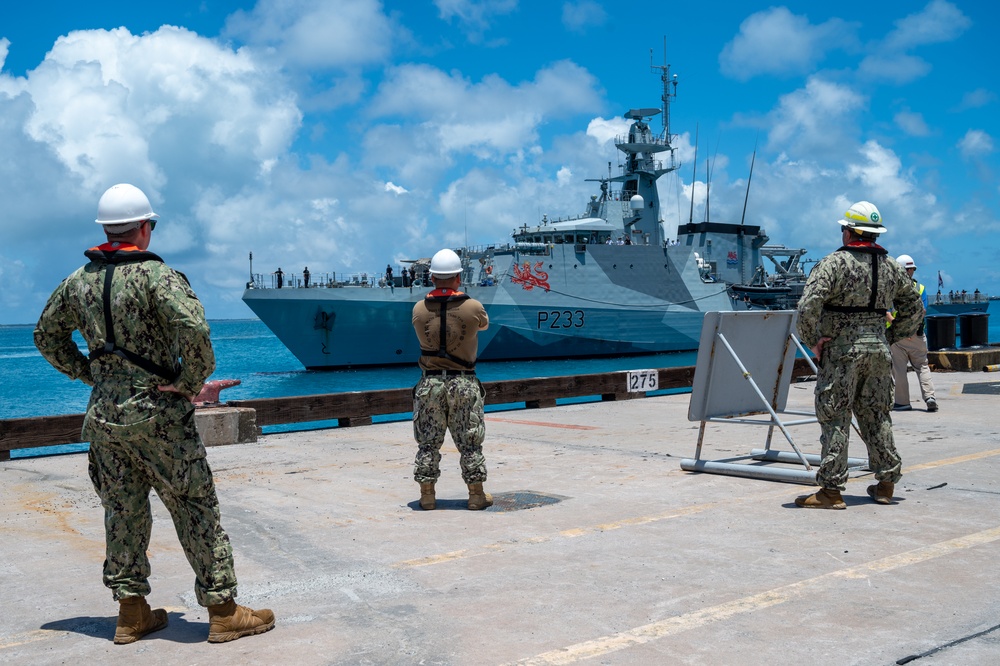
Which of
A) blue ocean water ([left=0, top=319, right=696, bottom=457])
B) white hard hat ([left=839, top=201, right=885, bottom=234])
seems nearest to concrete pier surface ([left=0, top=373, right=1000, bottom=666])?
white hard hat ([left=839, top=201, right=885, bottom=234])

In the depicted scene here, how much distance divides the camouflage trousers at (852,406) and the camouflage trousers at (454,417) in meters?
2.10

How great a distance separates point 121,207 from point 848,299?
13.5 ft

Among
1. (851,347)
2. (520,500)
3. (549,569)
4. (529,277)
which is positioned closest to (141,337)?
(549,569)

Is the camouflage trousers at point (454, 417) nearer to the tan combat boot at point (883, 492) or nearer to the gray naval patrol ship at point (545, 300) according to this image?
the tan combat boot at point (883, 492)

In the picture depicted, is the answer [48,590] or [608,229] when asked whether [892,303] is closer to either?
[48,590]

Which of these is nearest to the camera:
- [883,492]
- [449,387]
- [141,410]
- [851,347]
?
[141,410]

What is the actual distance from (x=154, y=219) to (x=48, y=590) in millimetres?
1843

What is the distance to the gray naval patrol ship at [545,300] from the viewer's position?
41875 millimetres

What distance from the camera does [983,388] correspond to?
13938 mm

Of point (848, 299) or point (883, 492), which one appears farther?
point (883, 492)

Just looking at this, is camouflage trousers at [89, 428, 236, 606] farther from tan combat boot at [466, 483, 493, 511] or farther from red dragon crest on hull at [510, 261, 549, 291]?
red dragon crest on hull at [510, 261, 549, 291]

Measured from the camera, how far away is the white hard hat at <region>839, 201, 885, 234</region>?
19.2 feet

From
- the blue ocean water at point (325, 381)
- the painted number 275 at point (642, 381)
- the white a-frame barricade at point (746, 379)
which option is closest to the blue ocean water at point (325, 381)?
the blue ocean water at point (325, 381)

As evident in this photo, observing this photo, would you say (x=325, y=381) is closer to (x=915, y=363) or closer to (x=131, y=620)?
(x=915, y=363)
